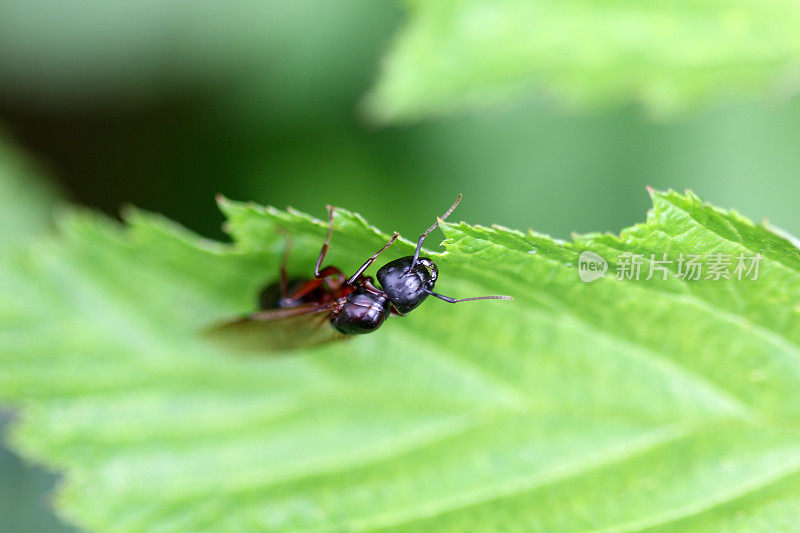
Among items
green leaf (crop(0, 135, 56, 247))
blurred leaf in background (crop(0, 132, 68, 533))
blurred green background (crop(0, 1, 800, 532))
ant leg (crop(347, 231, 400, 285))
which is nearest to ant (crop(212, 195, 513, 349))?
ant leg (crop(347, 231, 400, 285))

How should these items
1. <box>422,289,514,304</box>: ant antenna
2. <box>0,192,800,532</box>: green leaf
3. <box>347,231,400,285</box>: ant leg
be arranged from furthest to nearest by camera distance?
1. <box>347,231,400,285</box>: ant leg
2. <box>422,289,514,304</box>: ant antenna
3. <box>0,192,800,532</box>: green leaf

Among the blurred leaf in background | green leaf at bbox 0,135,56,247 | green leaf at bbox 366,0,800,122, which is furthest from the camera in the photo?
green leaf at bbox 0,135,56,247

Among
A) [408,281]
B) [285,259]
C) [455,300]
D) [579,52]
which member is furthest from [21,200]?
[579,52]

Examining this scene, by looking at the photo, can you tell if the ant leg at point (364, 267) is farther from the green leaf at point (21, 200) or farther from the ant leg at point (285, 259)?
the green leaf at point (21, 200)

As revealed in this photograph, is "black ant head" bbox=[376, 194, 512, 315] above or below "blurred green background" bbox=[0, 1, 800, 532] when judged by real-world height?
below

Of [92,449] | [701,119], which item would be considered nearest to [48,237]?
[92,449]

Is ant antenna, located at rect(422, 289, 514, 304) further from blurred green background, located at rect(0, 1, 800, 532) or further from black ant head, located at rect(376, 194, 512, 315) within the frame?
blurred green background, located at rect(0, 1, 800, 532)

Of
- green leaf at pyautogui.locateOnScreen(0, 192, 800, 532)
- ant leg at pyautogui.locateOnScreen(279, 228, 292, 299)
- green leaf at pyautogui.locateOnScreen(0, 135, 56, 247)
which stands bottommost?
green leaf at pyautogui.locateOnScreen(0, 192, 800, 532)

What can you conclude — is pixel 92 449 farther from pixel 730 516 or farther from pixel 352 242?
pixel 730 516
